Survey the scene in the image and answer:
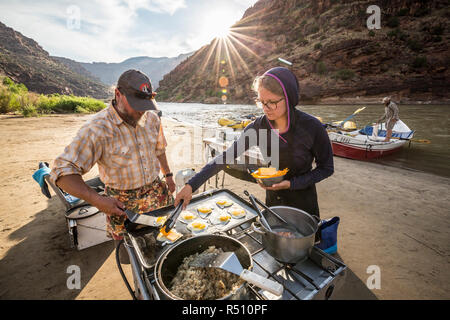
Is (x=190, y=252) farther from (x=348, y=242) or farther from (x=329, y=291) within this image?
(x=348, y=242)

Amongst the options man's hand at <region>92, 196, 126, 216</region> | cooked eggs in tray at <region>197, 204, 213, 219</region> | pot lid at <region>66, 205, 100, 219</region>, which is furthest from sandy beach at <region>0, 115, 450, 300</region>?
cooked eggs in tray at <region>197, 204, 213, 219</region>

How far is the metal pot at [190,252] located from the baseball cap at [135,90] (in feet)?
4.36

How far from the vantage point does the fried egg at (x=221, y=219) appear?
5.70 ft

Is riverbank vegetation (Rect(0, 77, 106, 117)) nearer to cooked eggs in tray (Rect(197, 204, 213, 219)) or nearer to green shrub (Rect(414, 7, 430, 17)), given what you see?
cooked eggs in tray (Rect(197, 204, 213, 219))

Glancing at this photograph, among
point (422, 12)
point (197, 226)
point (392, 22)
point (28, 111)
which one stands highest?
point (422, 12)

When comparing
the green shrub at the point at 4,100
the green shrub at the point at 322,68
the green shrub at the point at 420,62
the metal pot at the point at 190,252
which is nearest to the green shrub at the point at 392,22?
the green shrub at the point at 420,62

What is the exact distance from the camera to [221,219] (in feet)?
5.75

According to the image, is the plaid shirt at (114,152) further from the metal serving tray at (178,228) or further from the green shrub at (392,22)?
the green shrub at (392,22)

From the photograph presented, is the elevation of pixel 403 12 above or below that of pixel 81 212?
above

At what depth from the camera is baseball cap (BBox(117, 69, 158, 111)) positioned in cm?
185

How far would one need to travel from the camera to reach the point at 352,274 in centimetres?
271

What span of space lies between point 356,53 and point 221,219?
52711mm

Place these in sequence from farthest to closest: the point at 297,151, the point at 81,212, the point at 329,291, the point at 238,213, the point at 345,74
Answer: the point at 345,74
the point at 81,212
the point at 297,151
the point at 238,213
the point at 329,291

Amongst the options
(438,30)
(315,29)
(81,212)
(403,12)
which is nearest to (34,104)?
(81,212)
